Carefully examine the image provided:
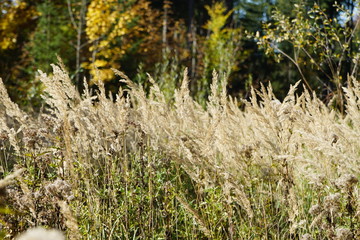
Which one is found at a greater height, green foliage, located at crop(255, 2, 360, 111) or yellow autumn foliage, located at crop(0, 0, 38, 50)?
yellow autumn foliage, located at crop(0, 0, 38, 50)

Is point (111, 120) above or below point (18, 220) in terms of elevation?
above

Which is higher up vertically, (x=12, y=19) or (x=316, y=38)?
(x=12, y=19)

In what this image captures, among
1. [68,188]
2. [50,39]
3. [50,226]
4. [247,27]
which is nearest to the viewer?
[68,188]

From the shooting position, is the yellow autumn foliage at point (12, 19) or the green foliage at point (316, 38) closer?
the green foliage at point (316, 38)

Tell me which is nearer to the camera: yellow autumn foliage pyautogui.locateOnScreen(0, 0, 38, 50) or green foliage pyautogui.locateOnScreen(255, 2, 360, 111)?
green foliage pyautogui.locateOnScreen(255, 2, 360, 111)

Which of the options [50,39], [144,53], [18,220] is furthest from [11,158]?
[144,53]

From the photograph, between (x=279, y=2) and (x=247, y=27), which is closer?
(x=279, y=2)

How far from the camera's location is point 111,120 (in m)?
2.09

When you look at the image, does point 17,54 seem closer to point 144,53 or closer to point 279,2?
point 144,53

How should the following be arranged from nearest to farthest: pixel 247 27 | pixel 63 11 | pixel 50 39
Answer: pixel 50 39, pixel 63 11, pixel 247 27

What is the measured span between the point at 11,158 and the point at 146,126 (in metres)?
2.06

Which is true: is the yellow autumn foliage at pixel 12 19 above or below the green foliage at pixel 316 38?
→ above

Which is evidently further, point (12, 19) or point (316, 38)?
point (12, 19)

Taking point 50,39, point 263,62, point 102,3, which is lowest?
point 263,62
